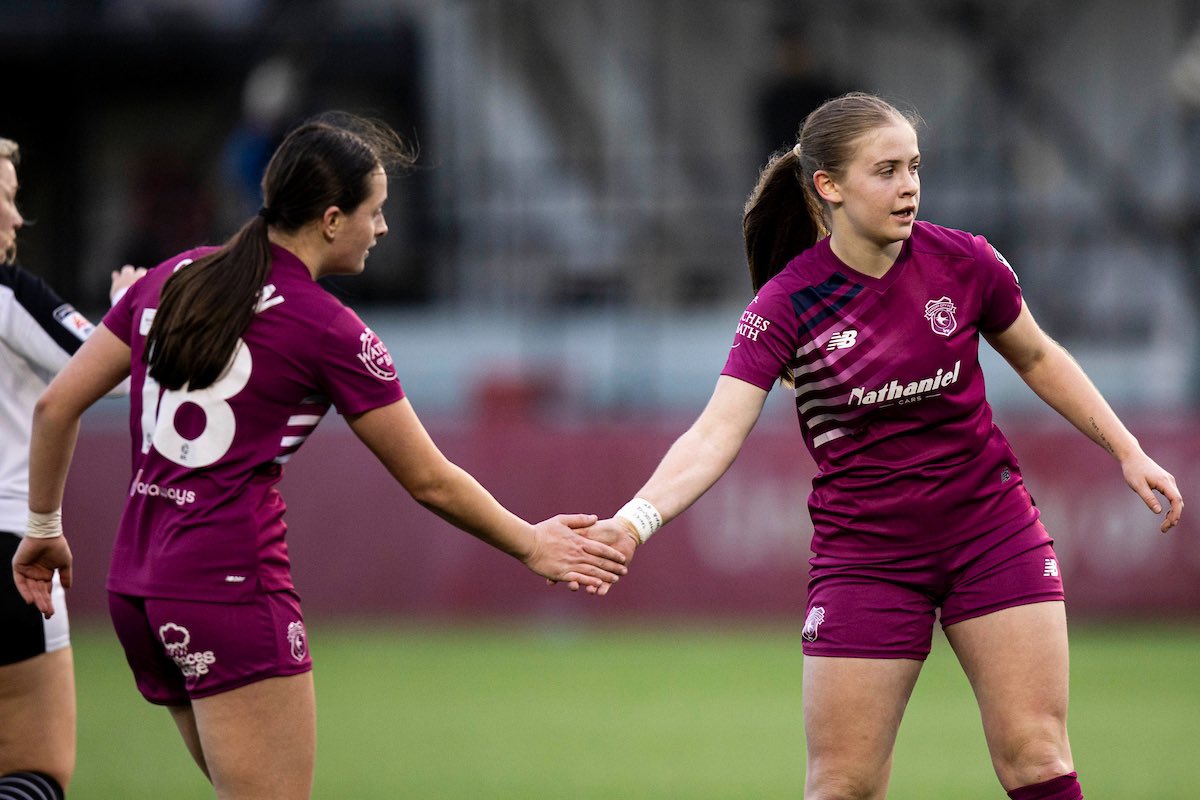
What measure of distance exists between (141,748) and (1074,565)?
22.9ft

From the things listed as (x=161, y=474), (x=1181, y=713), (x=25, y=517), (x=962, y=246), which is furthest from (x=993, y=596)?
(x=1181, y=713)

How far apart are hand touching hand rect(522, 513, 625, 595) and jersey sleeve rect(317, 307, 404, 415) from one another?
773mm

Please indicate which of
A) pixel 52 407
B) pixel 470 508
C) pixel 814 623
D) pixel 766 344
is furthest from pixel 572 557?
pixel 52 407

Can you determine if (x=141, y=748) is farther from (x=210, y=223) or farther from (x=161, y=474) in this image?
(x=210, y=223)

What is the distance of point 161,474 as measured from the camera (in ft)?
14.2

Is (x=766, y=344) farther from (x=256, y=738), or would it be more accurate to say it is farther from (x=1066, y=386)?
(x=256, y=738)

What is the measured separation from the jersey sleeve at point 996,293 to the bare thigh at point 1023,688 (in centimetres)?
85

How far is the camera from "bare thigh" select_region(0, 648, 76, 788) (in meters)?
5.14

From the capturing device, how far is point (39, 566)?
4.84m

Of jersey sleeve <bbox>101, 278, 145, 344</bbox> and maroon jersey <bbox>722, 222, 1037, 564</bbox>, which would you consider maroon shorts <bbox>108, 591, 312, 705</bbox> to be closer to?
jersey sleeve <bbox>101, 278, 145, 344</bbox>

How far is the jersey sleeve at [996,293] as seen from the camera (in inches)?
198

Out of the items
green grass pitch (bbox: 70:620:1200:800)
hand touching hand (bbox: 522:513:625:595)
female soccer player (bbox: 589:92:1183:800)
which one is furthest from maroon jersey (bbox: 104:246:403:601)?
green grass pitch (bbox: 70:620:1200:800)

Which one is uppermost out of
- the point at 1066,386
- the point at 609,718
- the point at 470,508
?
the point at 1066,386

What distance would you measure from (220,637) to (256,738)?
0.27 m
